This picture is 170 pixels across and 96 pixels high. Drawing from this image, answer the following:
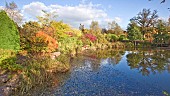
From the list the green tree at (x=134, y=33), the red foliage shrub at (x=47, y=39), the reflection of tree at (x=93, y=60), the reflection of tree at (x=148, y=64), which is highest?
the green tree at (x=134, y=33)

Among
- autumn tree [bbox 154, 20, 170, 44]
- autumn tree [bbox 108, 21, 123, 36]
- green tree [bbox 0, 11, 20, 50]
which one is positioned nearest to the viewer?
green tree [bbox 0, 11, 20, 50]

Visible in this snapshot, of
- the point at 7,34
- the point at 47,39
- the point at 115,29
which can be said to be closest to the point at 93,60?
the point at 47,39

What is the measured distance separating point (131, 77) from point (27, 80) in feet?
25.7

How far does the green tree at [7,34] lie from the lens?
1403 cm

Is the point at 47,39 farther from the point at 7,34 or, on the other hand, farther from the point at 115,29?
the point at 115,29

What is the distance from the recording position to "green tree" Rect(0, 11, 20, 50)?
14.0 metres

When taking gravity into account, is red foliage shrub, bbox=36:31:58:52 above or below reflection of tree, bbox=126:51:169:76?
above

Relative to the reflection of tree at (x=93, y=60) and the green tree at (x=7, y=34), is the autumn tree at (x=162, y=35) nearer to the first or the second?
the reflection of tree at (x=93, y=60)

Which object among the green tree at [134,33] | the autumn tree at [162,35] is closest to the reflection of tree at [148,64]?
the autumn tree at [162,35]

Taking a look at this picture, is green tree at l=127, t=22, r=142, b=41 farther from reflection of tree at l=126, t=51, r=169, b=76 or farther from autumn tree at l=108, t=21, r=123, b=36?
reflection of tree at l=126, t=51, r=169, b=76

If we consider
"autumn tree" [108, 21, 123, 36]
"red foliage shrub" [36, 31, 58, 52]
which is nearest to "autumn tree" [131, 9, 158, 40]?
"autumn tree" [108, 21, 123, 36]

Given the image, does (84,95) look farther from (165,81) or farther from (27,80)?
(165,81)

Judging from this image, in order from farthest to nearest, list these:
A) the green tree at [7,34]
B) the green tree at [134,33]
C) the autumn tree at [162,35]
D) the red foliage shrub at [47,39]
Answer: the green tree at [134,33] < the autumn tree at [162,35] < the red foliage shrub at [47,39] < the green tree at [7,34]

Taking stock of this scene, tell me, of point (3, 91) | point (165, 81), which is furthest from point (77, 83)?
point (165, 81)
